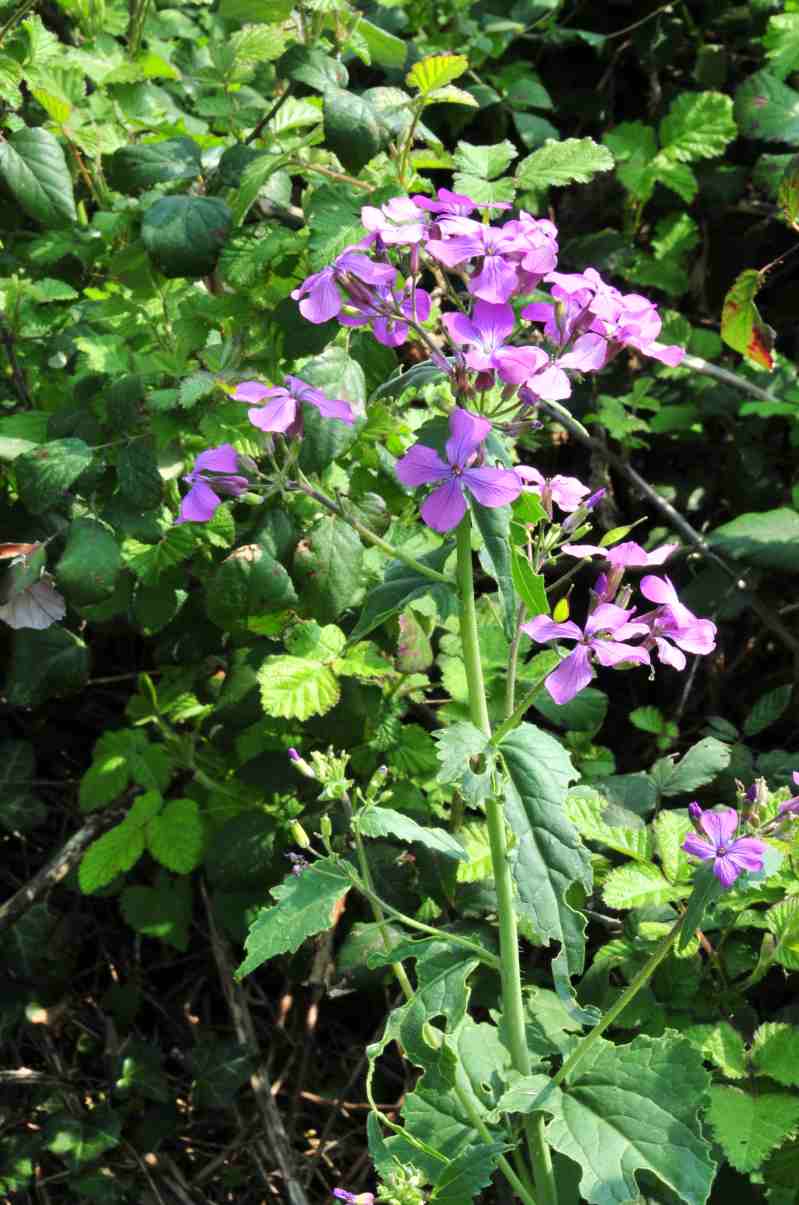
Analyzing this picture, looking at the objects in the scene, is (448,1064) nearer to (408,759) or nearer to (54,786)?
(408,759)

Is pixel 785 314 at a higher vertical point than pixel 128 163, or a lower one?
lower

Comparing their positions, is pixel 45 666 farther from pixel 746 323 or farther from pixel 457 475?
pixel 746 323

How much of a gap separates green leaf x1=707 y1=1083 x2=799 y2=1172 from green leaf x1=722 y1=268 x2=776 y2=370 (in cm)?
102

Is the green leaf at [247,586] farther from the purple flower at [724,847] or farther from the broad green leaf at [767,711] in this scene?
the broad green leaf at [767,711]

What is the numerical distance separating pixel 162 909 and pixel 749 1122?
1073mm

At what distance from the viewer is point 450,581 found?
147 cm

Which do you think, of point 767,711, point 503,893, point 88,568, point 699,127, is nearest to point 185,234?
point 88,568

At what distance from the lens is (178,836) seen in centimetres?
214

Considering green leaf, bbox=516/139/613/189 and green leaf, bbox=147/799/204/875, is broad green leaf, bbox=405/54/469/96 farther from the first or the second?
green leaf, bbox=147/799/204/875

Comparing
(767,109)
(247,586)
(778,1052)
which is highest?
(767,109)

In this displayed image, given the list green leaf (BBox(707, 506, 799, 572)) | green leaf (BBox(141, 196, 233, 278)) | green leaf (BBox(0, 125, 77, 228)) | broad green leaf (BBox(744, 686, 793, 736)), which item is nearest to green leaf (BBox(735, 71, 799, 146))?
green leaf (BBox(707, 506, 799, 572))

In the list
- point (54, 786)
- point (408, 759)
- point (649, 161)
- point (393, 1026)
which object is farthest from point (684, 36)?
point (393, 1026)

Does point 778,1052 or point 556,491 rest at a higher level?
point 556,491

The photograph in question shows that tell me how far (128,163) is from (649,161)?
1354 millimetres
